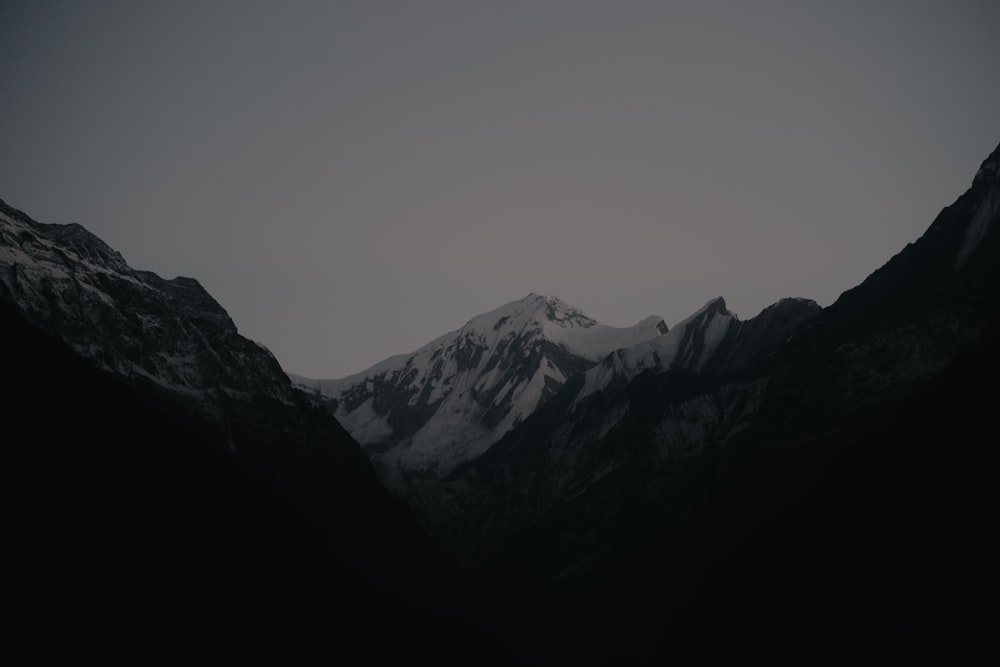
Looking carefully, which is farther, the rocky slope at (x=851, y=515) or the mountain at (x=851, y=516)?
the rocky slope at (x=851, y=515)

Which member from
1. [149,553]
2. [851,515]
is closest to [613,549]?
[851,515]

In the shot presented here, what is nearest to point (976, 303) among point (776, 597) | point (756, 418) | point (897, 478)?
point (897, 478)

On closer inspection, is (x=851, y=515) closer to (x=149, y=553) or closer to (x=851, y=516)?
(x=851, y=516)

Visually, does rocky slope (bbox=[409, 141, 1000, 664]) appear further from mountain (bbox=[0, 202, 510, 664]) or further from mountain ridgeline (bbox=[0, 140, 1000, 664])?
mountain (bbox=[0, 202, 510, 664])

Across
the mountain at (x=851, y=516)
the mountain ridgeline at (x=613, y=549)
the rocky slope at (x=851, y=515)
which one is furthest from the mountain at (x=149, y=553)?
the mountain at (x=851, y=516)

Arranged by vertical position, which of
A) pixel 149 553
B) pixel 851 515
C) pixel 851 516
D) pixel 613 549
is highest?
pixel 149 553

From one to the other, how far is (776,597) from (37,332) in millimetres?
123097

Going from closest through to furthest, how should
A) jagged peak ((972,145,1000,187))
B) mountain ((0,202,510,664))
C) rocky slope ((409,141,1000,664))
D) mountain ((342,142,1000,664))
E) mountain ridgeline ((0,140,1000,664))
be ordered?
1. mountain ((0,202,510,664))
2. mountain ridgeline ((0,140,1000,664))
3. mountain ((342,142,1000,664))
4. rocky slope ((409,141,1000,664))
5. jagged peak ((972,145,1000,187))

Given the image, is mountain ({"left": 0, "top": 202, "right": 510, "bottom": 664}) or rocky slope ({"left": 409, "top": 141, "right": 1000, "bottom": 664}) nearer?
mountain ({"left": 0, "top": 202, "right": 510, "bottom": 664})

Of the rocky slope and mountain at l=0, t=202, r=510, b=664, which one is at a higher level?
mountain at l=0, t=202, r=510, b=664

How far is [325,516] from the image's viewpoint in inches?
7485

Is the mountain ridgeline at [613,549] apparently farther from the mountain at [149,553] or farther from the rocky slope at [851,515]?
the rocky slope at [851,515]

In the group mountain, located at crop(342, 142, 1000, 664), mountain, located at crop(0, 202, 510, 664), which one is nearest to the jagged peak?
mountain, located at crop(342, 142, 1000, 664)

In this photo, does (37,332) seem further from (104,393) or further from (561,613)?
(561,613)
